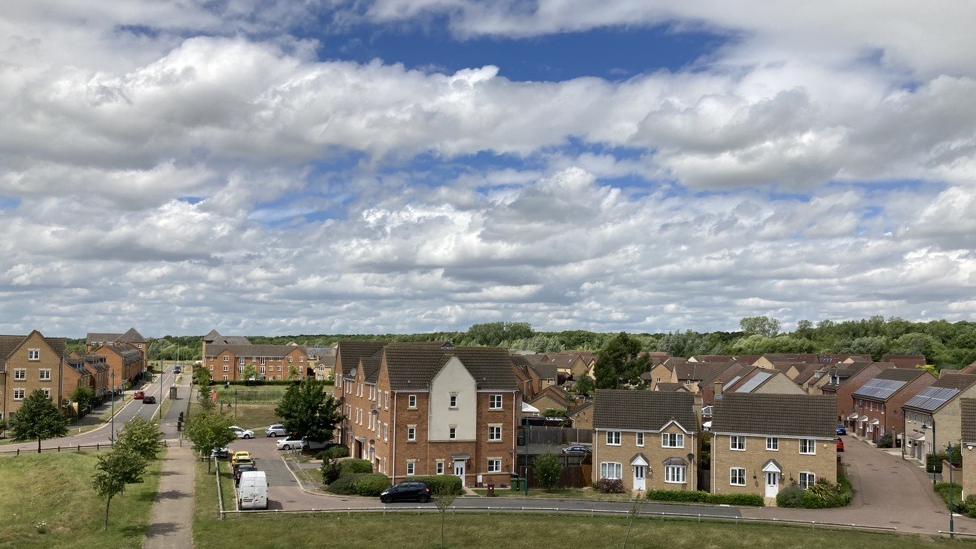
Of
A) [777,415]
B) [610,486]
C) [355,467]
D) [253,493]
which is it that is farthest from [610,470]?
[253,493]

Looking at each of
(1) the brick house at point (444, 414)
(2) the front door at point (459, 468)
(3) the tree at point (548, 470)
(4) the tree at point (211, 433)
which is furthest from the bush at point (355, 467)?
(3) the tree at point (548, 470)

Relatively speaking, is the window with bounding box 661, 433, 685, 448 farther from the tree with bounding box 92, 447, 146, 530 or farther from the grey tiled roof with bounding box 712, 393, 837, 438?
the tree with bounding box 92, 447, 146, 530

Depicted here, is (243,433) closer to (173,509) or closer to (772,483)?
(173,509)

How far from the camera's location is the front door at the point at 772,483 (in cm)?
5834

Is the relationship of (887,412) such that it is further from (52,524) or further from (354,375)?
(52,524)

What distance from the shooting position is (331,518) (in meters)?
47.6

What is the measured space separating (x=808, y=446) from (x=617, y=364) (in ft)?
200

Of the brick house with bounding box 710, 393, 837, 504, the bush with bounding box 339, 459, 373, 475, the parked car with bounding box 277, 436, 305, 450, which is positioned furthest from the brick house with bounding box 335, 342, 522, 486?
the brick house with bounding box 710, 393, 837, 504

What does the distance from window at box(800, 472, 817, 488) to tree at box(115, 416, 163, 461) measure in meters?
45.6

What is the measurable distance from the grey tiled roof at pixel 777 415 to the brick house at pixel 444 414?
1607 centimetres

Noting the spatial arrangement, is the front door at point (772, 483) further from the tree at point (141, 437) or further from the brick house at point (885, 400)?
the tree at point (141, 437)

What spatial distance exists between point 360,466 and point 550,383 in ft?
281

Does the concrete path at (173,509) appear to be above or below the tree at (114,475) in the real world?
below

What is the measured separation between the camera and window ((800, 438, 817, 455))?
5816cm
